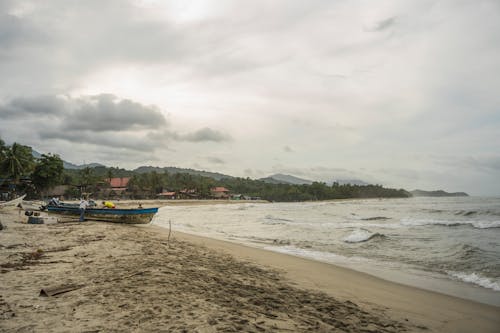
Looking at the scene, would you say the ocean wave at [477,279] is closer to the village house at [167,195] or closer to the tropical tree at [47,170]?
the tropical tree at [47,170]

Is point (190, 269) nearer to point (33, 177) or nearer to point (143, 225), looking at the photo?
point (143, 225)

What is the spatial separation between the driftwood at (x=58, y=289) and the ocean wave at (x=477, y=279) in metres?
11.0

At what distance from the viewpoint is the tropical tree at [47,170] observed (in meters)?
62.2

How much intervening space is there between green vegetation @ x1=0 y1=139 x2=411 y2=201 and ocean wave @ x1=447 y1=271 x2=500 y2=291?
6660 centimetres

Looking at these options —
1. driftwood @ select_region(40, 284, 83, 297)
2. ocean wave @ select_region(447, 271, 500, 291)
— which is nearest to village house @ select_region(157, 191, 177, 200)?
ocean wave @ select_region(447, 271, 500, 291)

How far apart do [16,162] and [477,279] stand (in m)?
67.7

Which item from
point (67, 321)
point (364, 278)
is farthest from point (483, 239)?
point (67, 321)

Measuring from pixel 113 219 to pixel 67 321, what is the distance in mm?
18722

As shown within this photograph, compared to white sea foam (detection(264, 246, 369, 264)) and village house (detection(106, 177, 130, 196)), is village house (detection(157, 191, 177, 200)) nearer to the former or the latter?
village house (detection(106, 177, 130, 196))

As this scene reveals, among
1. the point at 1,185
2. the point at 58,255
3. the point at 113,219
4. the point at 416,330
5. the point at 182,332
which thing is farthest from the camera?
the point at 1,185

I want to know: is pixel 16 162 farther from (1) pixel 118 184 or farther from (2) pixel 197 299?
(2) pixel 197 299

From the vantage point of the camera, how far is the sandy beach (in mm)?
4391

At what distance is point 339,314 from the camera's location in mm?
5453

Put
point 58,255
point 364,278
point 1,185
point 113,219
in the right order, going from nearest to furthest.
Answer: point 58,255, point 364,278, point 113,219, point 1,185
